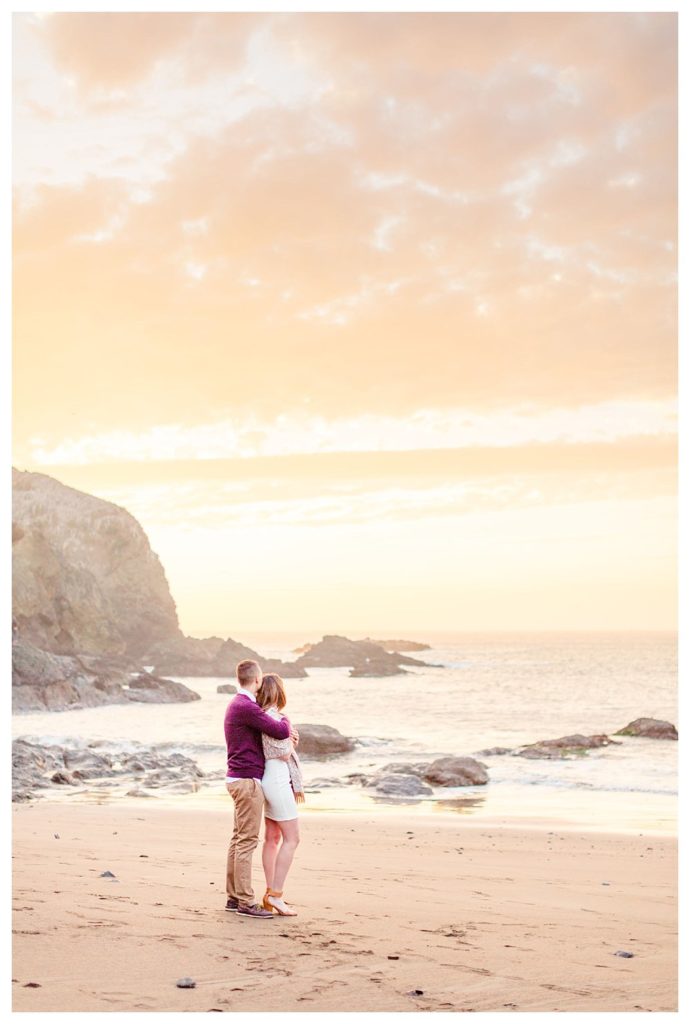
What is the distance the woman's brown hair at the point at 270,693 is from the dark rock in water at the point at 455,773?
38.7ft

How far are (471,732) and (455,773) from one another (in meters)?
15.5

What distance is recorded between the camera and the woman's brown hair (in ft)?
25.6

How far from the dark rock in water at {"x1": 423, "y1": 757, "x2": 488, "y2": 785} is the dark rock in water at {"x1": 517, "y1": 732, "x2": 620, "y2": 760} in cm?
527

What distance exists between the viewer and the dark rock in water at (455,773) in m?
18.9

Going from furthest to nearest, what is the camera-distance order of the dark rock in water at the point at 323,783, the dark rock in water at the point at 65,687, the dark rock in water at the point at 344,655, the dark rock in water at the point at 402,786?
1. the dark rock in water at the point at 344,655
2. the dark rock in water at the point at 65,687
3. the dark rock in water at the point at 323,783
4. the dark rock in water at the point at 402,786

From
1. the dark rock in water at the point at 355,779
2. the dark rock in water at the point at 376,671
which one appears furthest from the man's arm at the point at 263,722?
the dark rock in water at the point at 376,671

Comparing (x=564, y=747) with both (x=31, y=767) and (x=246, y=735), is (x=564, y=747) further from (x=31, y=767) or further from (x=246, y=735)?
(x=246, y=735)

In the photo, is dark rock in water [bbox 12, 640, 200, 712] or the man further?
dark rock in water [bbox 12, 640, 200, 712]

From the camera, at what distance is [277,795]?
25.3 ft

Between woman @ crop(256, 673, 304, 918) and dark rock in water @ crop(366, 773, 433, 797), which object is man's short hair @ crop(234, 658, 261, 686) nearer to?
woman @ crop(256, 673, 304, 918)

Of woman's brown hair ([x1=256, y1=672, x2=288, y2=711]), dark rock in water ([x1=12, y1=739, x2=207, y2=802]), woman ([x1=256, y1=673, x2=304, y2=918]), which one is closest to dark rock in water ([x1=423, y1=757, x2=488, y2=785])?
dark rock in water ([x1=12, y1=739, x2=207, y2=802])

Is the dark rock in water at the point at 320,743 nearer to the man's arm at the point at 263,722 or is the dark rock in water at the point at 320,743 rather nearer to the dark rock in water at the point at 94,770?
the dark rock in water at the point at 94,770

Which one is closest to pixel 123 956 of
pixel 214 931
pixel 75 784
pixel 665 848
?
pixel 214 931

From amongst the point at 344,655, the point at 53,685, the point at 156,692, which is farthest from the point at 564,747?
the point at 344,655
